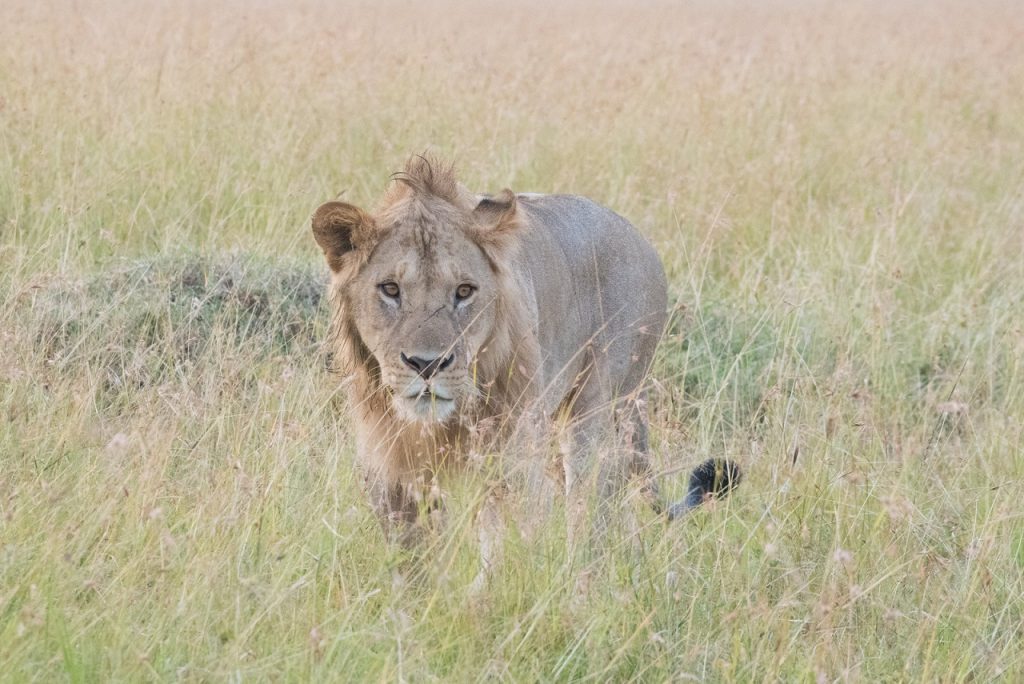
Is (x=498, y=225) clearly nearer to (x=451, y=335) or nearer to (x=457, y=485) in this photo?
→ (x=451, y=335)

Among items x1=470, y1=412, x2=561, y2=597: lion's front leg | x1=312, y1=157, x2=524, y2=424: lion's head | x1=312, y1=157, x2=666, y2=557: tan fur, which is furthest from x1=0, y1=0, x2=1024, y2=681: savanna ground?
x1=312, y1=157, x2=524, y2=424: lion's head

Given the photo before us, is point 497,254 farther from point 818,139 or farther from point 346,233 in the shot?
point 818,139

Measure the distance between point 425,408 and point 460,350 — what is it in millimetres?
162

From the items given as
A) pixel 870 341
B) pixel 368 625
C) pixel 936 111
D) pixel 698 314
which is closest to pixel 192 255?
pixel 698 314

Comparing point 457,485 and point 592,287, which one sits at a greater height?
point 592,287

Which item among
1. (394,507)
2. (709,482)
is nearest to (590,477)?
(709,482)

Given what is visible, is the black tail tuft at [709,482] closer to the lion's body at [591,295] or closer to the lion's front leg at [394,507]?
the lion's body at [591,295]

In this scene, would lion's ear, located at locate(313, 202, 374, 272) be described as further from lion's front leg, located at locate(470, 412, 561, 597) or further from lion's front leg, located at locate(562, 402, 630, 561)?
lion's front leg, located at locate(562, 402, 630, 561)

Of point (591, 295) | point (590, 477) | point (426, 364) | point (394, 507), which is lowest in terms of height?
point (394, 507)

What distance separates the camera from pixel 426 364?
3543 millimetres

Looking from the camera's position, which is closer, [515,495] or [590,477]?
[515,495]

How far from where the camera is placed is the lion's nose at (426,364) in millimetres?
3528

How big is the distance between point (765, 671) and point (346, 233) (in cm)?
146

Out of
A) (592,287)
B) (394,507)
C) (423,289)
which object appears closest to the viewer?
(423,289)
